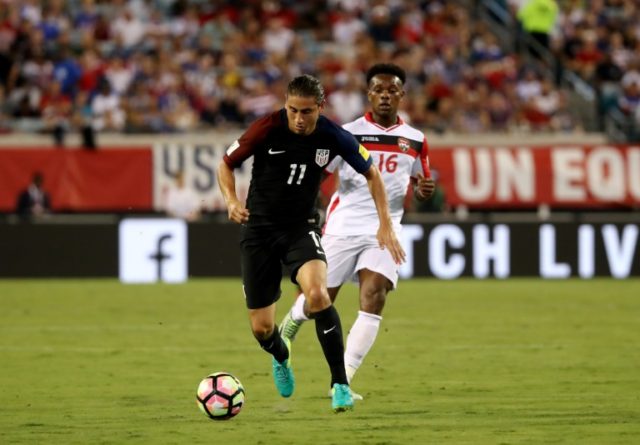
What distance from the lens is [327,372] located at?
1109 centimetres

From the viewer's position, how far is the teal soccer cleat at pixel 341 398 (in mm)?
8578

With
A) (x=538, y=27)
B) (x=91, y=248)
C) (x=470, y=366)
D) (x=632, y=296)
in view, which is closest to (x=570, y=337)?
(x=470, y=366)

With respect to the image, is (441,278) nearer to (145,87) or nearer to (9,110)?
(145,87)

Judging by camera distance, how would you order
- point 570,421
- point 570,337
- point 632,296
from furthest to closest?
point 632,296
point 570,337
point 570,421

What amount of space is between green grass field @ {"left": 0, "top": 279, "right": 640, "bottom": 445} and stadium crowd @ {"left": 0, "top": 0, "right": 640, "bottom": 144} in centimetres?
474

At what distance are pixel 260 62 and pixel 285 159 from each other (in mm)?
15855

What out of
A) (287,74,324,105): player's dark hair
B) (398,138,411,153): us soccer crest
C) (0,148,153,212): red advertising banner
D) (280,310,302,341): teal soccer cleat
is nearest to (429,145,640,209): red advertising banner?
(0,148,153,212): red advertising banner

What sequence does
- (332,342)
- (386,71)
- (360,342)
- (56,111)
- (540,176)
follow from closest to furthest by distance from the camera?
(332,342)
(360,342)
(386,71)
(56,111)
(540,176)

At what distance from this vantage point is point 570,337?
45.6ft

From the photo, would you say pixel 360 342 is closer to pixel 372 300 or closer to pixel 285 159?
pixel 372 300

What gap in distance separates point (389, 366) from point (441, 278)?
10242 mm

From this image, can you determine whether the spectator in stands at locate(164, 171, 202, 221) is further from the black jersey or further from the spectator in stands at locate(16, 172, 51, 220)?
the black jersey

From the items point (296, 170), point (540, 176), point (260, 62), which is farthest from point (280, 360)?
point (260, 62)

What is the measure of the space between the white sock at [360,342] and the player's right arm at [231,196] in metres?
1.47
